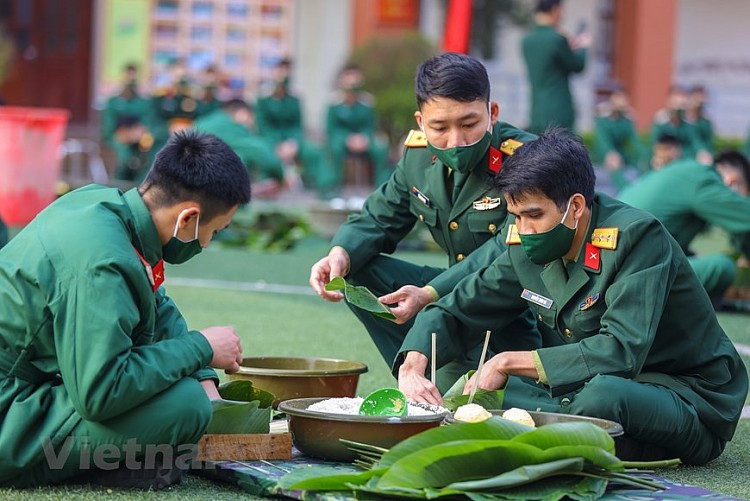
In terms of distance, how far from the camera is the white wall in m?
23.9

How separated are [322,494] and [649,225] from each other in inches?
47.0

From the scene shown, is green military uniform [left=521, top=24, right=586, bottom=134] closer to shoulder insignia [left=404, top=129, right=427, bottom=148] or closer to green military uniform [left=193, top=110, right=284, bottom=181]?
green military uniform [left=193, top=110, right=284, bottom=181]

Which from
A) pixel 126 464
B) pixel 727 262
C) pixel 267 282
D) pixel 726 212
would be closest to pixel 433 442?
pixel 126 464

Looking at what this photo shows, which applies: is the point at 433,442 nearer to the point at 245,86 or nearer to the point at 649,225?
the point at 649,225

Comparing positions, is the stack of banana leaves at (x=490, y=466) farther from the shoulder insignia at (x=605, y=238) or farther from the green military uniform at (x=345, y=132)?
the green military uniform at (x=345, y=132)

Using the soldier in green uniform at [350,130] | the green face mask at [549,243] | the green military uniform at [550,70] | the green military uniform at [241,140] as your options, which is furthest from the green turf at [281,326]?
the soldier in green uniform at [350,130]

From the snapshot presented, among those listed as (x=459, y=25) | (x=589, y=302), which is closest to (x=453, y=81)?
(x=589, y=302)

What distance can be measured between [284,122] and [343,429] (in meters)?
14.0

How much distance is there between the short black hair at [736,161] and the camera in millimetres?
7812

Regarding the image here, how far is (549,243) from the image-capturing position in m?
3.66

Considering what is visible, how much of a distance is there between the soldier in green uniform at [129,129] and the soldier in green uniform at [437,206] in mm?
10519

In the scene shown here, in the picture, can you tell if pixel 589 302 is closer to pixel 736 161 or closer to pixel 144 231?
pixel 144 231

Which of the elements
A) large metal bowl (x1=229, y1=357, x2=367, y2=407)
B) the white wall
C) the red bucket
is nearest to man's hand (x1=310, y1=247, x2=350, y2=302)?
large metal bowl (x1=229, y1=357, x2=367, y2=407)

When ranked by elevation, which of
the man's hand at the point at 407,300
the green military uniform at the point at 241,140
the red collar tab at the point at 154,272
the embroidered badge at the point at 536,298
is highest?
the red collar tab at the point at 154,272
